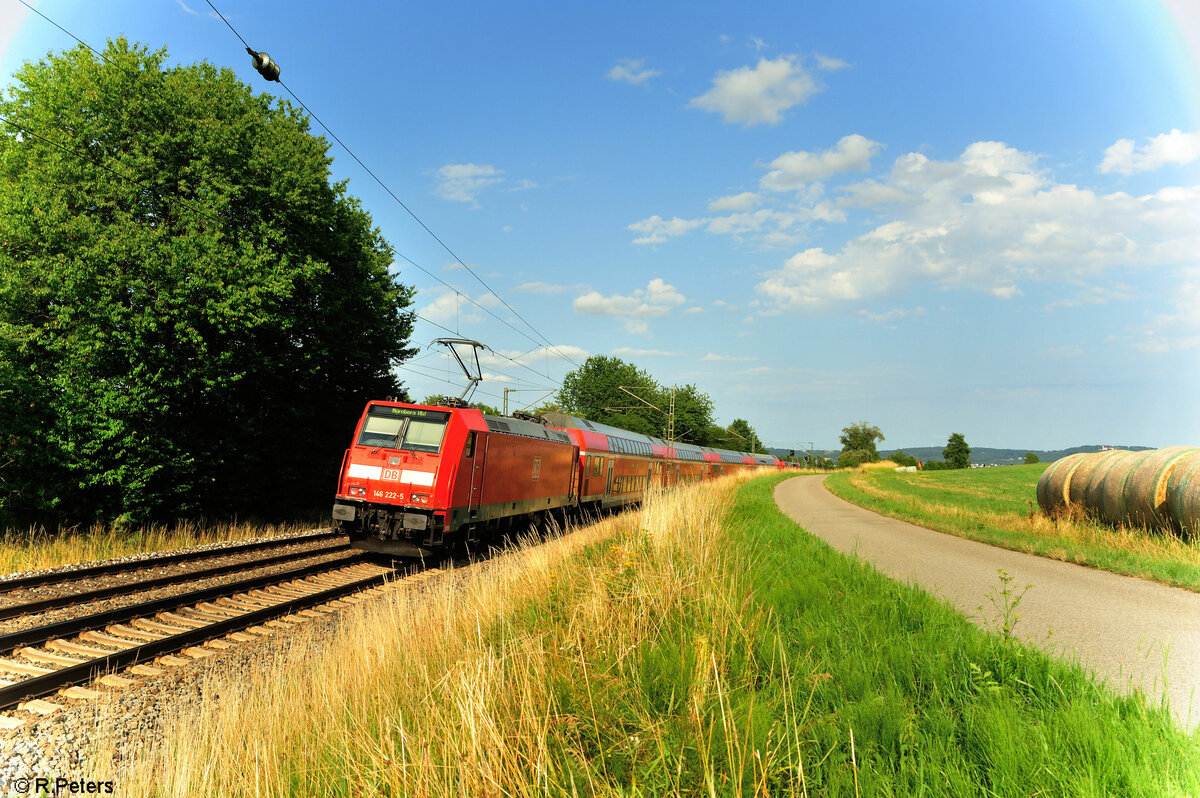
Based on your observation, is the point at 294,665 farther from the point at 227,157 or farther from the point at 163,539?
the point at 227,157

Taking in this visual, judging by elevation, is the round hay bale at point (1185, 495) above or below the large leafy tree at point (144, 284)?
below

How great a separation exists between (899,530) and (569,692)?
13.8 m

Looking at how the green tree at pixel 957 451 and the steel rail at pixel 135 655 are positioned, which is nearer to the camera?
the steel rail at pixel 135 655

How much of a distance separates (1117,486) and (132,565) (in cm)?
1950

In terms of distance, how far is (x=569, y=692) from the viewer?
3.91 meters

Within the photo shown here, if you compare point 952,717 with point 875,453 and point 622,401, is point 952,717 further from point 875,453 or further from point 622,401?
point 875,453

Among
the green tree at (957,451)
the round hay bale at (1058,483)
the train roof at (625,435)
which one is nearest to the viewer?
the round hay bale at (1058,483)

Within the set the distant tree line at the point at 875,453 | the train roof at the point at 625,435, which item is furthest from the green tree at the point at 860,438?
the train roof at the point at 625,435

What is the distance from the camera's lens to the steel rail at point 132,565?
9489 millimetres

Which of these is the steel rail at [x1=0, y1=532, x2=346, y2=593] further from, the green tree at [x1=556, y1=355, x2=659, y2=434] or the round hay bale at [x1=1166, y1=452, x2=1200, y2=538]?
the green tree at [x1=556, y1=355, x2=659, y2=434]

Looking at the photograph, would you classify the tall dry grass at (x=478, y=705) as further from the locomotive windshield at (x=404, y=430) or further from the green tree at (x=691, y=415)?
the green tree at (x=691, y=415)

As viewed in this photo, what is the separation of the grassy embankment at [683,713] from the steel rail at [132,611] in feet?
7.93

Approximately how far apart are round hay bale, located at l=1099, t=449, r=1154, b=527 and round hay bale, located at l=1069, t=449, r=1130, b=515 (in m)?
0.17

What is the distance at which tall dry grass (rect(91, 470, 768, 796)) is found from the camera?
9.86ft
